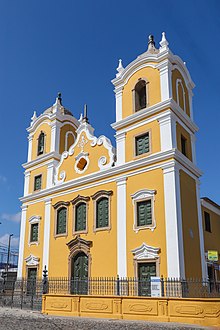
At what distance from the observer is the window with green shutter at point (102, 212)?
19.9 meters

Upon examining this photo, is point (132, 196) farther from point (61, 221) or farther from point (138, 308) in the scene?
point (138, 308)

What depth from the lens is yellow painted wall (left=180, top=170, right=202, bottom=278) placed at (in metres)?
16.9

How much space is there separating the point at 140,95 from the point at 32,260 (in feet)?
42.4

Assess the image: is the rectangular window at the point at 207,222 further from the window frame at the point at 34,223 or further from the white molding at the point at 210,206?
the window frame at the point at 34,223

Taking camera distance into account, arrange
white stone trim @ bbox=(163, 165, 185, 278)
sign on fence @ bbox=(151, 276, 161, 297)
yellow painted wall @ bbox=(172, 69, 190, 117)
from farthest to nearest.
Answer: yellow painted wall @ bbox=(172, 69, 190, 117) < white stone trim @ bbox=(163, 165, 185, 278) < sign on fence @ bbox=(151, 276, 161, 297)

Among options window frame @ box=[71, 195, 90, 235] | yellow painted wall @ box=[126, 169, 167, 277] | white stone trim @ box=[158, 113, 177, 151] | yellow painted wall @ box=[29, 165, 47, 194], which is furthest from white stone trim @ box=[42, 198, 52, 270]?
white stone trim @ box=[158, 113, 177, 151]

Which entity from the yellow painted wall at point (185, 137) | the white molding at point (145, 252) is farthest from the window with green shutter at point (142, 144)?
the white molding at point (145, 252)

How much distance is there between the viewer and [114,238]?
18.9 metres

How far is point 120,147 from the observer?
803 inches

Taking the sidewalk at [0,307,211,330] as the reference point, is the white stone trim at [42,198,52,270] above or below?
above

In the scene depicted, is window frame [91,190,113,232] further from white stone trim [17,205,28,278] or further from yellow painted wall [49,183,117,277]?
white stone trim [17,205,28,278]

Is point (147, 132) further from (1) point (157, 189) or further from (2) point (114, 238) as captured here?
(2) point (114, 238)

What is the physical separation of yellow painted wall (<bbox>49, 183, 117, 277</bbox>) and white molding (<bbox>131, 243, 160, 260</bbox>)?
148cm

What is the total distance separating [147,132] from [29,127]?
12.4m
